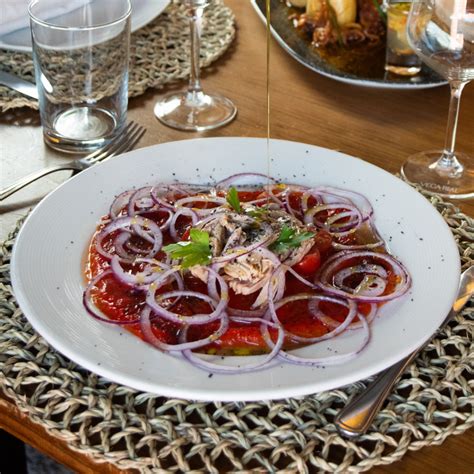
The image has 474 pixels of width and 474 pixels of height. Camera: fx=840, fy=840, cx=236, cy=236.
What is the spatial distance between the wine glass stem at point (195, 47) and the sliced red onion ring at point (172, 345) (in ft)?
2.73

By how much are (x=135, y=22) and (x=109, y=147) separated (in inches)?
20.6

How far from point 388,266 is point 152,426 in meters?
0.48

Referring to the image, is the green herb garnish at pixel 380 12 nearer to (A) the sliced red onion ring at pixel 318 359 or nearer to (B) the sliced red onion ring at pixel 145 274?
(B) the sliced red onion ring at pixel 145 274

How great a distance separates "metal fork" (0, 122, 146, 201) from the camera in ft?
5.24

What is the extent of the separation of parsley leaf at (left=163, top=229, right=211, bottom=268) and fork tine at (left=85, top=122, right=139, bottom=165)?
486mm

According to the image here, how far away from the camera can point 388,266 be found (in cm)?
136

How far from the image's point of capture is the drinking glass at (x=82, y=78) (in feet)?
5.66

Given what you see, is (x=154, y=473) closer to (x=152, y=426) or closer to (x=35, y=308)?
(x=152, y=426)

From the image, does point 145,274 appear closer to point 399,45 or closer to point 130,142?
point 130,142

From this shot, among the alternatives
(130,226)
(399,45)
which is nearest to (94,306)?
(130,226)

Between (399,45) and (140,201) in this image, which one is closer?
(140,201)

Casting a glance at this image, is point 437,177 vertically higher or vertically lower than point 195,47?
lower

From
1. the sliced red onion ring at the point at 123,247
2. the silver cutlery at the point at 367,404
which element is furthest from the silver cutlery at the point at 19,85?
the silver cutlery at the point at 367,404

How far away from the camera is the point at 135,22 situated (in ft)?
7.02
